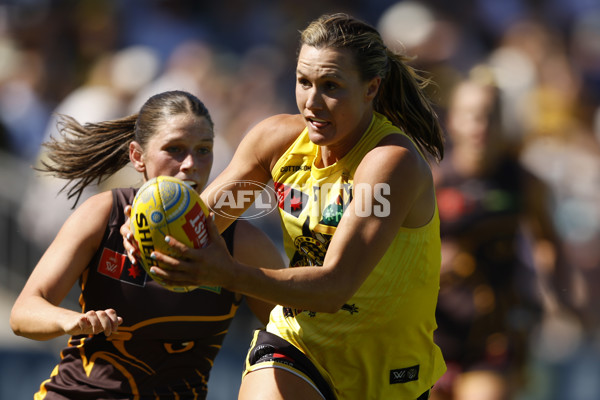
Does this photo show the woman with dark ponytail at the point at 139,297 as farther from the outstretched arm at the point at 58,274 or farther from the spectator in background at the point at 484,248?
the spectator in background at the point at 484,248

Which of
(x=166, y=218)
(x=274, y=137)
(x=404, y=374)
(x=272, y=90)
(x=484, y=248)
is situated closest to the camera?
(x=166, y=218)

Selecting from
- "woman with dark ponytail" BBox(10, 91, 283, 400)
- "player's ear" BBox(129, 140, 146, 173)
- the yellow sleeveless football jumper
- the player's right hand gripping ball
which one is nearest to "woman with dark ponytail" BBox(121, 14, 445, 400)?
the yellow sleeveless football jumper

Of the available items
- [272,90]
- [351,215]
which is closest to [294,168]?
[351,215]

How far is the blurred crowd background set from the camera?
7582mm

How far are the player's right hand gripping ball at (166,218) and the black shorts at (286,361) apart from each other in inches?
28.4

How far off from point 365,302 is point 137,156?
132 centimetres

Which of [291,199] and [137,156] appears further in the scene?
[137,156]

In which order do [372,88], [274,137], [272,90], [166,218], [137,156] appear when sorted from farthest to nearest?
1. [272,90]
2. [137,156]
3. [274,137]
4. [372,88]
5. [166,218]

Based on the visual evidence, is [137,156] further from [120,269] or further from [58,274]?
[58,274]

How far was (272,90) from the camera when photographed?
9562mm

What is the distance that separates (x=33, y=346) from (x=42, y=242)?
0.89 meters

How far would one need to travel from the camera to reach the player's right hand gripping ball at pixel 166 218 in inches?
123

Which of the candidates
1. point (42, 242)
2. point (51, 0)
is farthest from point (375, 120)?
point (51, 0)

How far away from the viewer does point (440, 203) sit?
6652 millimetres
